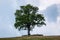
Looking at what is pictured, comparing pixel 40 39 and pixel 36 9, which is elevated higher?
pixel 36 9

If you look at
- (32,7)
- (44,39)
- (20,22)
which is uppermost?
(32,7)

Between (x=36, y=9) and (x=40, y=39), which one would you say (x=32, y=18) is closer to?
(x=36, y=9)

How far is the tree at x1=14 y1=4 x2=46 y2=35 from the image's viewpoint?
4161 inches

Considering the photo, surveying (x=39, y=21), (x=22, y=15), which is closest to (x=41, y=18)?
(x=39, y=21)

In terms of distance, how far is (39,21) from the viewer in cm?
10912

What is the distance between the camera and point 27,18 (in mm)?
105812

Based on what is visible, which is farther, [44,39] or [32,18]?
[32,18]

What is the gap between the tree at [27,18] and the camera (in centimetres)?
10569

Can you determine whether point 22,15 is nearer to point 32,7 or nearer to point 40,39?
point 32,7

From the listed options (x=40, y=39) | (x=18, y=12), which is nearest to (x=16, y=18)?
(x=18, y=12)

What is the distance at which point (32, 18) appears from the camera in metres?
106

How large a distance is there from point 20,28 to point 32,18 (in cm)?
801

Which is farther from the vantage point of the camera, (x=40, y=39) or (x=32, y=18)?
(x=32, y=18)

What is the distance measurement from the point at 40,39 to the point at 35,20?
3186 cm
